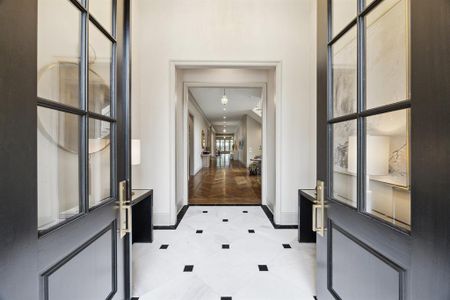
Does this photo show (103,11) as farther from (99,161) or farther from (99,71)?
(99,161)

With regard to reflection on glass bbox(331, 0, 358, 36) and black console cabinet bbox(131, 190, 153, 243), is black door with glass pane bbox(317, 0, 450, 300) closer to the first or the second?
reflection on glass bbox(331, 0, 358, 36)

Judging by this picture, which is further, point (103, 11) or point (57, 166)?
point (103, 11)

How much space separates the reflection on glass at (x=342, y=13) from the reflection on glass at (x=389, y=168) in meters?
0.65

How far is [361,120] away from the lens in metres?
1.24

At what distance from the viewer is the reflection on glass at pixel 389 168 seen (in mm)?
1021

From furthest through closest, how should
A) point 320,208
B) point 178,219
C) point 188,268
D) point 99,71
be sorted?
point 178,219 → point 188,268 → point 320,208 → point 99,71

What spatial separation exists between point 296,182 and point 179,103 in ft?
9.18

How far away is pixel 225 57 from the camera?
146 inches

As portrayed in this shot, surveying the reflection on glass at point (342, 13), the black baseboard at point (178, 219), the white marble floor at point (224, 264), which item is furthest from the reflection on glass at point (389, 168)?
the black baseboard at point (178, 219)

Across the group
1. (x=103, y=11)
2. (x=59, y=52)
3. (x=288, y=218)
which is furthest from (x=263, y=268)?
(x=103, y=11)

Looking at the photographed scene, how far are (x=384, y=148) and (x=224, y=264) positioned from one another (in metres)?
2.15

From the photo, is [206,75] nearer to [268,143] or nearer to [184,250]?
[268,143]

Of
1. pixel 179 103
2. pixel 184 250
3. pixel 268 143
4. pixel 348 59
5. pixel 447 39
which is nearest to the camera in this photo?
pixel 447 39

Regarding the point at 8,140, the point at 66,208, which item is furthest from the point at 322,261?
the point at 8,140
